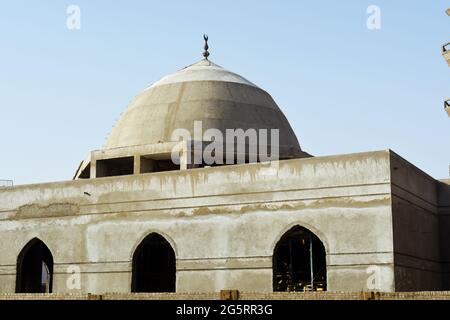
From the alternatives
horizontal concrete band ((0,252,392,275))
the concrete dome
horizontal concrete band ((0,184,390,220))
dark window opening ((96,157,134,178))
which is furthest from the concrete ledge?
the concrete dome

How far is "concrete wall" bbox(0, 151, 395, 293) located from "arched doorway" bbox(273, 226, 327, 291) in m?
1.01

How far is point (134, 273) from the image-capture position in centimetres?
2117

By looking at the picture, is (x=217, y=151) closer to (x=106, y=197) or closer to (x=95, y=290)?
(x=106, y=197)

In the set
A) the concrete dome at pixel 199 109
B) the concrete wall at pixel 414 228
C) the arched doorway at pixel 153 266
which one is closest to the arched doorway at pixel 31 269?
the arched doorway at pixel 153 266

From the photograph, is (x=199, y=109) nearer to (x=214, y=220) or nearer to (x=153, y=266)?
(x=153, y=266)

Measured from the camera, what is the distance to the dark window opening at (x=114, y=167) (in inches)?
1027

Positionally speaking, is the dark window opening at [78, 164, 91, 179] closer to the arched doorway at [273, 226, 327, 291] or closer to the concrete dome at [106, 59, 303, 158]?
the concrete dome at [106, 59, 303, 158]

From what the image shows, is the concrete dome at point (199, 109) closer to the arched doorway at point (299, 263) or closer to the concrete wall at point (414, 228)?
the arched doorway at point (299, 263)

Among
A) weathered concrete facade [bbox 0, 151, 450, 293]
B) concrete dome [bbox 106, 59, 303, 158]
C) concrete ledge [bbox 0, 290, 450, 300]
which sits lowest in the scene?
concrete ledge [bbox 0, 290, 450, 300]

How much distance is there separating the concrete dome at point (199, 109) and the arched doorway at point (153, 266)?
4.41m

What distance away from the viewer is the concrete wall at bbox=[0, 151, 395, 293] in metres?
18.3

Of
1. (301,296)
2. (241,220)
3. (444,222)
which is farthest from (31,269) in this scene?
(444,222)
